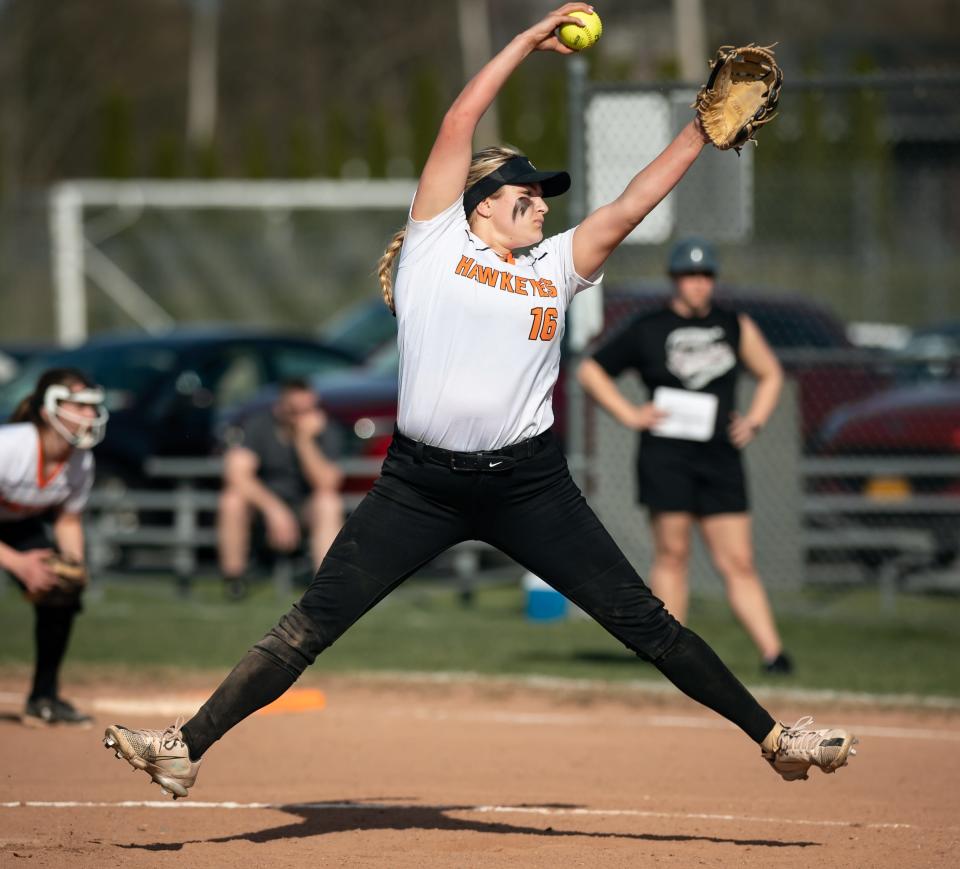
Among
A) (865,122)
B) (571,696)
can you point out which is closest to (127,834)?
(571,696)

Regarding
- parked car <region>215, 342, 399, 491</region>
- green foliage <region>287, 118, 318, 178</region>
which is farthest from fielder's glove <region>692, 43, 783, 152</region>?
green foliage <region>287, 118, 318, 178</region>

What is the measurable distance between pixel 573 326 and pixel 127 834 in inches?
220

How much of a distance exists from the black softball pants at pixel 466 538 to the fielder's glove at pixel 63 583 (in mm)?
2220

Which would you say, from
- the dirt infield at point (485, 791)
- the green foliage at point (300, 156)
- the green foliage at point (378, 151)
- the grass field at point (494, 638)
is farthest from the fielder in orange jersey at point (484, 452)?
the green foliage at point (300, 156)

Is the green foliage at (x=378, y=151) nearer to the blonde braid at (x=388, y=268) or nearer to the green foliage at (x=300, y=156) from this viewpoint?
the green foliage at (x=300, y=156)

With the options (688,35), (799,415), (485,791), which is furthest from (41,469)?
(688,35)

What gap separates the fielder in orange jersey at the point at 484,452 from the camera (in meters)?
5.07

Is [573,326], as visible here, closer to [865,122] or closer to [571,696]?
[571,696]

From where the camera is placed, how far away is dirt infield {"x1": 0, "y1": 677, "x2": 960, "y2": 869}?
5.34 meters

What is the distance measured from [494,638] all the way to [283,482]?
2648 millimetres

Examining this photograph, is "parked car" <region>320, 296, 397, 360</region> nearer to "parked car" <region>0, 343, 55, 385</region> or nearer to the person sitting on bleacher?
"parked car" <region>0, 343, 55, 385</region>

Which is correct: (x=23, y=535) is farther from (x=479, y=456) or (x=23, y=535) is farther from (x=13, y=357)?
(x=13, y=357)

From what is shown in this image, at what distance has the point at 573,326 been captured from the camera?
10.5 m

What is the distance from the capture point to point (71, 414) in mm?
7156
